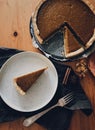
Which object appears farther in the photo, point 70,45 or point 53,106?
point 70,45

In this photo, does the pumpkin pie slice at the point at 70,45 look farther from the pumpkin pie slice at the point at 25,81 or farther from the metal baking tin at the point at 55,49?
→ the pumpkin pie slice at the point at 25,81

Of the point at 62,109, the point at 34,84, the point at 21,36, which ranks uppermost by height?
the point at 21,36

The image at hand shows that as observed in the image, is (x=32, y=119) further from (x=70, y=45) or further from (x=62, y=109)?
(x=70, y=45)

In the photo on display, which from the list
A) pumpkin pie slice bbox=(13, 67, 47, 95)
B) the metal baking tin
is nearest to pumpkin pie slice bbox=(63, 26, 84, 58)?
the metal baking tin

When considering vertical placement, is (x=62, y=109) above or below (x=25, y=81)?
below

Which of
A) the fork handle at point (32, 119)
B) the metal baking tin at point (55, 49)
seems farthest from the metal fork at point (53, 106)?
the metal baking tin at point (55, 49)

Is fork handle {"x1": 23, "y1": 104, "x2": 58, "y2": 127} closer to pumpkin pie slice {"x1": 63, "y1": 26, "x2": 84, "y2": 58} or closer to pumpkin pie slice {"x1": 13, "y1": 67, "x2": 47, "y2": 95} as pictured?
pumpkin pie slice {"x1": 13, "y1": 67, "x2": 47, "y2": 95}

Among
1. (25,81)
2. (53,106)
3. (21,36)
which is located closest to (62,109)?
(53,106)
